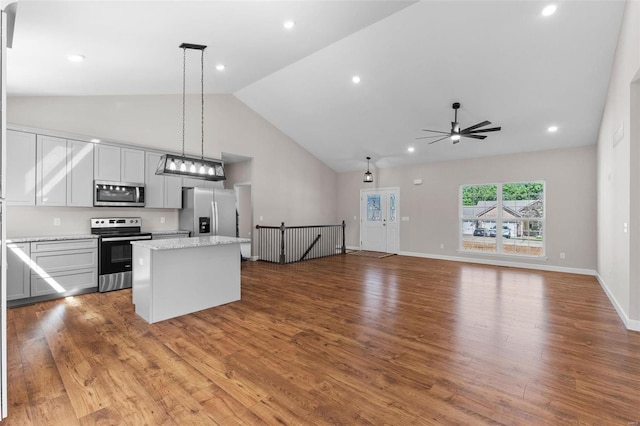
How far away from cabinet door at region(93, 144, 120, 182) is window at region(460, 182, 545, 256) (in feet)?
26.6

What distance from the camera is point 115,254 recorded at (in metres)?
5.06

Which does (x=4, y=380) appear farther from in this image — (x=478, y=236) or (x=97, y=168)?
(x=478, y=236)

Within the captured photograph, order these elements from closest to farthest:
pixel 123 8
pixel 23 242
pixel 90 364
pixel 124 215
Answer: pixel 90 364, pixel 123 8, pixel 23 242, pixel 124 215

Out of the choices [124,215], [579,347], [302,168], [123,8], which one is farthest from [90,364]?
[302,168]

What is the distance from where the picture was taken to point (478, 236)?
801 cm

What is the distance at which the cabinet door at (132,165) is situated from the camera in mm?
5414

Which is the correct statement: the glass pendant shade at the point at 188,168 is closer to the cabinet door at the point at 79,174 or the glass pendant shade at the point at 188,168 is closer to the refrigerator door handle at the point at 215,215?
the cabinet door at the point at 79,174

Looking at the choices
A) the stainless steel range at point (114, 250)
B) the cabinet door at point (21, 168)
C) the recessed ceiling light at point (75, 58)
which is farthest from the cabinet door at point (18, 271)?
the recessed ceiling light at point (75, 58)

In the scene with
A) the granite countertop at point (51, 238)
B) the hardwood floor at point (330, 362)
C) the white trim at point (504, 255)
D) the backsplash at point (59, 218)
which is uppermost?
the backsplash at point (59, 218)

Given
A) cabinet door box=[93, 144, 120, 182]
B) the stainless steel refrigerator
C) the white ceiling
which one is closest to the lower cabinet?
cabinet door box=[93, 144, 120, 182]

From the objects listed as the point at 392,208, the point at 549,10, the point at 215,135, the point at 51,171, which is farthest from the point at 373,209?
the point at 51,171

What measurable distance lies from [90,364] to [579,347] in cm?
456

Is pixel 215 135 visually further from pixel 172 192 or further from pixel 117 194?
pixel 117 194

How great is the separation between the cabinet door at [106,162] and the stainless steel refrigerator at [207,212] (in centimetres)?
129
